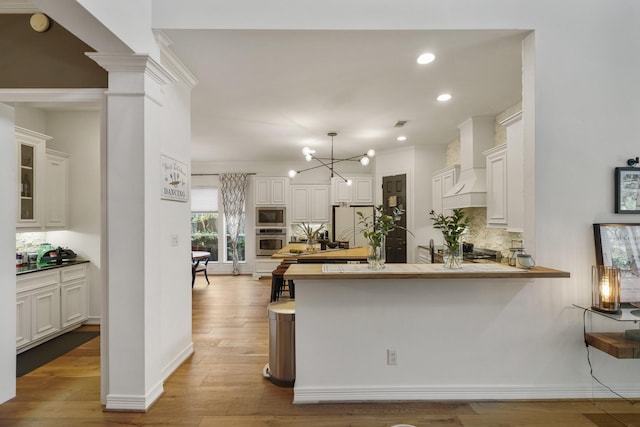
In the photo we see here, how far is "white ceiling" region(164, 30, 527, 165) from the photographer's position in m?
2.58

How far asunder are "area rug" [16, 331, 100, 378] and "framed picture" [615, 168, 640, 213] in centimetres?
528

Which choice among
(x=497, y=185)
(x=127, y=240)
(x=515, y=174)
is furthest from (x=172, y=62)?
(x=497, y=185)

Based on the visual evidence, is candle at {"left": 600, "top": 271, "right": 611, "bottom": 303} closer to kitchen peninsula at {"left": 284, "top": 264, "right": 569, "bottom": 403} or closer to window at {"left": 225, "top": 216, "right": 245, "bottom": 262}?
kitchen peninsula at {"left": 284, "top": 264, "right": 569, "bottom": 403}

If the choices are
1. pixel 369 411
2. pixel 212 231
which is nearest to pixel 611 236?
pixel 369 411

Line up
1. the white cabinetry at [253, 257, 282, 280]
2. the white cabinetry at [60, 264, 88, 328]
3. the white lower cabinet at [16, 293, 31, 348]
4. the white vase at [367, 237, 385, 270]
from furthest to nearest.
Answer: the white cabinetry at [253, 257, 282, 280]
the white cabinetry at [60, 264, 88, 328]
the white lower cabinet at [16, 293, 31, 348]
the white vase at [367, 237, 385, 270]

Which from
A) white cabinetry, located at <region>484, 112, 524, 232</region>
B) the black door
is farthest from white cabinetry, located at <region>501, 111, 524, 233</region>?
the black door

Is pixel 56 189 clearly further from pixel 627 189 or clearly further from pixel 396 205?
pixel 627 189

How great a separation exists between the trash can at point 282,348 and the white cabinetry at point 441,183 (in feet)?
12.1

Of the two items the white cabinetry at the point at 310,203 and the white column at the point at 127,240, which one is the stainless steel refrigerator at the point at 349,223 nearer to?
the white cabinetry at the point at 310,203

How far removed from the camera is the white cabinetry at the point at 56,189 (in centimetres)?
396

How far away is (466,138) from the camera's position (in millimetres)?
4770

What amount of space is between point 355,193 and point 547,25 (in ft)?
16.7

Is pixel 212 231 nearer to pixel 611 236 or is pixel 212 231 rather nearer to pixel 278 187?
pixel 278 187

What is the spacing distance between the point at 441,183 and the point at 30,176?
577 cm
